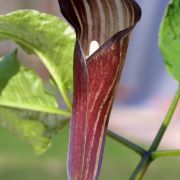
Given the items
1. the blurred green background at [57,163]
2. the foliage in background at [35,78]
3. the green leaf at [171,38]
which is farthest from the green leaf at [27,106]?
the blurred green background at [57,163]

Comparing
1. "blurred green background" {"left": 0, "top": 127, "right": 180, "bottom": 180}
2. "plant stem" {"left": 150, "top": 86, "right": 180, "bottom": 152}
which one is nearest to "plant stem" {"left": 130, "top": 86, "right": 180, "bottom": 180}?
"plant stem" {"left": 150, "top": 86, "right": 180, "bottom": 152}

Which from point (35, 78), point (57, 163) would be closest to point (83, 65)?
point (35, 78)

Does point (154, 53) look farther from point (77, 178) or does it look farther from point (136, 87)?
point (77, 178)

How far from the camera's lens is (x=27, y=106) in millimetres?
578

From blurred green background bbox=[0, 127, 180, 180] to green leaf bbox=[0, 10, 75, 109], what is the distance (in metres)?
2.06

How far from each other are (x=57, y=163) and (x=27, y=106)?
2173 millimetres

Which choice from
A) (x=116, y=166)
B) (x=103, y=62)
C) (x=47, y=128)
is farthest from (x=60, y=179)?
(x=103, y=62)

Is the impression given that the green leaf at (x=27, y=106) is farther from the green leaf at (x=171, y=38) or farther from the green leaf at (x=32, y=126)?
the green leaf at (x=171, y=38)

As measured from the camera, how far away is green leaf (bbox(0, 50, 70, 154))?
1.89 ft

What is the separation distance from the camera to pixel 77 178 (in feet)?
1.58

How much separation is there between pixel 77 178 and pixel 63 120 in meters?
0.12

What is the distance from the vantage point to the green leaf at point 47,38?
512 mm

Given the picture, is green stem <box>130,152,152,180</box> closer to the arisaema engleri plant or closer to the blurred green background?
the arisaema engleri plant

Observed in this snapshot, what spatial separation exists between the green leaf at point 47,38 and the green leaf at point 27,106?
21mm
